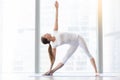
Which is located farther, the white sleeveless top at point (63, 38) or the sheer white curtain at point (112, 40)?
the sheer white curtain at point (112, 40)

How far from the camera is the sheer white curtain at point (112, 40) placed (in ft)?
22.3

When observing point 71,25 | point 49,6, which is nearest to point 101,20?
point 71,25

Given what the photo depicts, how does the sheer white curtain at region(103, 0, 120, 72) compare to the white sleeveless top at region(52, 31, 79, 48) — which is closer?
the white sleeveless top at region(52, 31, 79, 48)

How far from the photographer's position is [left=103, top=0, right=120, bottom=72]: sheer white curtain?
6793 mm

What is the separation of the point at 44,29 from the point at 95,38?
3.96 ft
